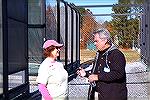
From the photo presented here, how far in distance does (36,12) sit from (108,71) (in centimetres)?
598

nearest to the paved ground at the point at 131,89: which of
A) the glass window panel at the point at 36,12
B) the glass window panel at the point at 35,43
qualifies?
the glass window panel at the point at 35,43

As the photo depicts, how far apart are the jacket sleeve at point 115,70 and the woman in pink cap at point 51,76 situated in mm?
531

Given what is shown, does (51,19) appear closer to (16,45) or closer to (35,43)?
(35,43)

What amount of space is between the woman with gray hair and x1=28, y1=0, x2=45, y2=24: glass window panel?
18.9 feet

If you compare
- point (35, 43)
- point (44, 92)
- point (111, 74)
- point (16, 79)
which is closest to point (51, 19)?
point (35, 43)

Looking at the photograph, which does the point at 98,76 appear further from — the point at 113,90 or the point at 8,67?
the point at 8,67

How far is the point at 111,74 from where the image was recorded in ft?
15.4

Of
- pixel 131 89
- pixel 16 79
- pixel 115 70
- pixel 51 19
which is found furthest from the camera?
pixel 51 19

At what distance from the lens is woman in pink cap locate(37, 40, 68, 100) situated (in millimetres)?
4840

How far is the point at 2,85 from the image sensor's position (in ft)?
19.4

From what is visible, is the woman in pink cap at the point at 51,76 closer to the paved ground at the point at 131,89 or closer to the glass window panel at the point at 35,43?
the paved ground at the point at 131,89

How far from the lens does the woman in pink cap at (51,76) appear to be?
484 cm

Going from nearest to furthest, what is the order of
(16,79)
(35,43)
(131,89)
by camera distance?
1. (16,79)
2. (131,89)
3. (35,43)

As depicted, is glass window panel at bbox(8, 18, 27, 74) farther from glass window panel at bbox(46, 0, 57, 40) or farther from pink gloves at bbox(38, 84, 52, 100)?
glass window panel at bbox(46, 0, 57, 40)
